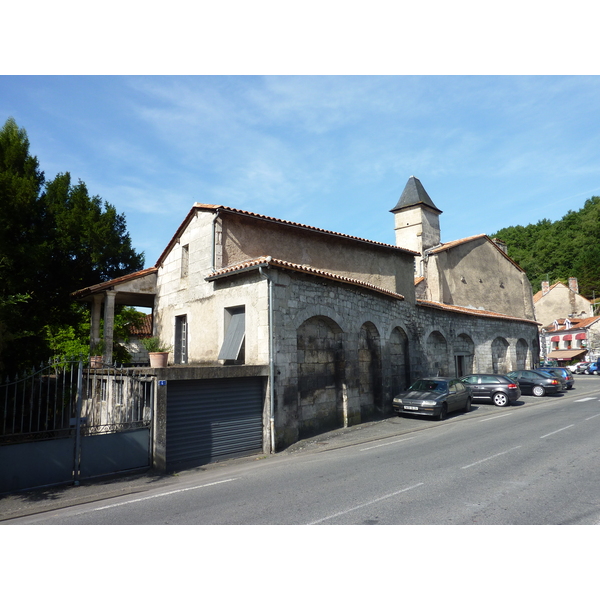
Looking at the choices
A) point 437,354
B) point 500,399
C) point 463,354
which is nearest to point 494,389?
point 500,399

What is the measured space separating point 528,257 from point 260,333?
219ft

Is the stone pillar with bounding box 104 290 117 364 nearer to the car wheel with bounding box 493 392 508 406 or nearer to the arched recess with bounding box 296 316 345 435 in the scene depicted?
the arched recess with bounding box 296 316 345 435

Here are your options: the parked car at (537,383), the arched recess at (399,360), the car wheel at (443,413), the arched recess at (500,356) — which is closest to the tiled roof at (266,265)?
the arched recess at (399,360)

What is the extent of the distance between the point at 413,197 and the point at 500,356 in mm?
12551

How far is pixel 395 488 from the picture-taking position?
700 centimetres

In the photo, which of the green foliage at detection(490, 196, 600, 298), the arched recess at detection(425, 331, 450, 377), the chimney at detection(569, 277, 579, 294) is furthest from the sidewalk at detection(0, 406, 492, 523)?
the green foliage at detection(490, 196, 600, 298)

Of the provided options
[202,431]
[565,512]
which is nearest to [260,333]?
[202,431]

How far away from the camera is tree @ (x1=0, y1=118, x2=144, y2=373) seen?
15.7m

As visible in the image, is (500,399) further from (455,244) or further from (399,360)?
(455,244)

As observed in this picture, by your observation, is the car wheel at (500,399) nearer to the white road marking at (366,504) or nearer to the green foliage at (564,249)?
the white road marking at (366,504)

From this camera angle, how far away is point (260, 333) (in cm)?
1206

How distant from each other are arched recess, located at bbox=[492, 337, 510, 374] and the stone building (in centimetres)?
477

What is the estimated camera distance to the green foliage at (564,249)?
60344 mm

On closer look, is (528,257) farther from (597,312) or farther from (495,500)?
(495,500)
